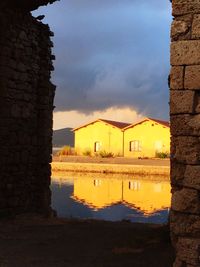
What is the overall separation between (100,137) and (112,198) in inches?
802

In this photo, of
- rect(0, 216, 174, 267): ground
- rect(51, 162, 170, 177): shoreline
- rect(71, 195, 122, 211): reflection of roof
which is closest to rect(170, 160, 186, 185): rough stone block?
rect(0, 216, 174, 267): ground

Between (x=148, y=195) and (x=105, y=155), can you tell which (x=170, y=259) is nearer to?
(x=148, y=195)

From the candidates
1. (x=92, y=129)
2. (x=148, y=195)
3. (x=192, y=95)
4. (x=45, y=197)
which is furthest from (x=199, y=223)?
(x=92, y=129)

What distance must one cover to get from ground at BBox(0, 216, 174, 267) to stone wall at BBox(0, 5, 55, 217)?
788mm

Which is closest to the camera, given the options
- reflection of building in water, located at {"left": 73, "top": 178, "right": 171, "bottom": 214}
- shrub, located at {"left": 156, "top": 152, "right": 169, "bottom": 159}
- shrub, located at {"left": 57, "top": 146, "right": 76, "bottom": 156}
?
reflection of building in water, located at {"left": 73, "top": 178, "right": 171, "bottom": 214}

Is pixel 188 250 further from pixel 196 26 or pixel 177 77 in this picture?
pixel 196 26

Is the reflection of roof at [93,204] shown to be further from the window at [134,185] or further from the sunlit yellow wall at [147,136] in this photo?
the sunlit yellow wall at [147,136]

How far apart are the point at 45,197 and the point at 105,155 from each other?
938 inches

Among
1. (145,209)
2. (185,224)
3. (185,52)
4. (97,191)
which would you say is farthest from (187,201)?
(97,191)

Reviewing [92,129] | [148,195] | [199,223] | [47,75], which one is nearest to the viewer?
[199,223]

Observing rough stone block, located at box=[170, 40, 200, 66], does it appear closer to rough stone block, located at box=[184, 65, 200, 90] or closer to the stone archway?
rough stone block, located at box=[184, 65, 200, 90]

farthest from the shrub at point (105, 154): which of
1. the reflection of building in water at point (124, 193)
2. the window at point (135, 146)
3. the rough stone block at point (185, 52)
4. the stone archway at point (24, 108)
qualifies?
the rough stone block at point (185, 52)

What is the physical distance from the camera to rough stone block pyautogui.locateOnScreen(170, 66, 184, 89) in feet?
15.4

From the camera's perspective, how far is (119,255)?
6.62m
